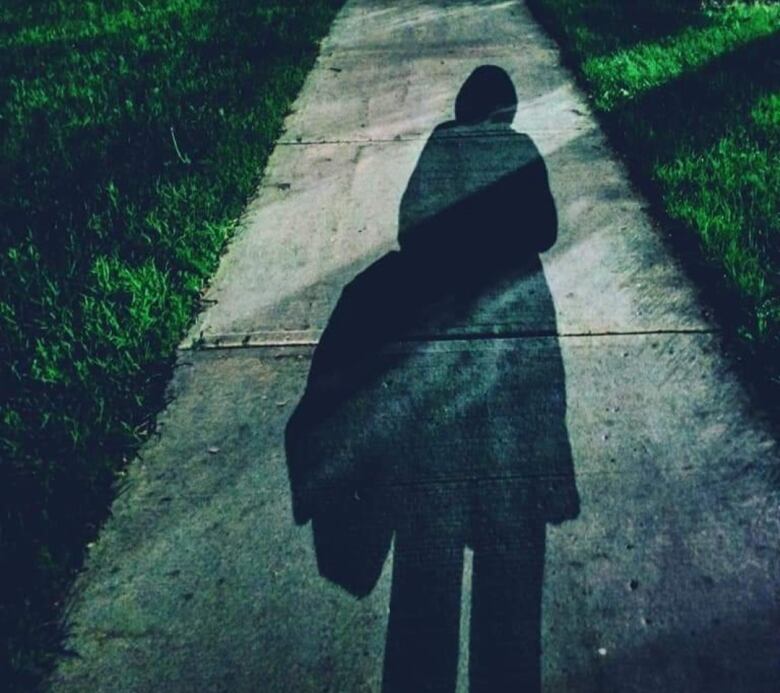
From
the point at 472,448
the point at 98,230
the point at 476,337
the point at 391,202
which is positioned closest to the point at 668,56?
the point at 391,202

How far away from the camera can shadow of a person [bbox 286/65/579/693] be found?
6.38 ft

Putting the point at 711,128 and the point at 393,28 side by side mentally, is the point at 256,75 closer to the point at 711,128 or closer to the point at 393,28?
the point at 393,28

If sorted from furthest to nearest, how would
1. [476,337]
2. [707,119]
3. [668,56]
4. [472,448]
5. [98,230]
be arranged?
[668,56] → [707,119] → [98,230] → [476,337] → [472,448]

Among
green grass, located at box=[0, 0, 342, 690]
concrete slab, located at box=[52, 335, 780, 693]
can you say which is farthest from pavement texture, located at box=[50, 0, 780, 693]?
green grass, located at box=[0, 0, 342, 690]

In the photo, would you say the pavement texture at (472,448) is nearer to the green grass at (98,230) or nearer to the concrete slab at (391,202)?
the concrete slab at (391,202)

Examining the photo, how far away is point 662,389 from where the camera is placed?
2.63 metres

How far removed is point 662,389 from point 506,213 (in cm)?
156

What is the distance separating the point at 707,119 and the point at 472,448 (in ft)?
11.6

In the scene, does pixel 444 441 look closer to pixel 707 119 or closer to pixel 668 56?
pixel 707 119

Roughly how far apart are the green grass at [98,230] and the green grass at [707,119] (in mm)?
2626

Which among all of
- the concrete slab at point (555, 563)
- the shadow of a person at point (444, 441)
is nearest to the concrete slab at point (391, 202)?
the shadow of a person at point (444, 441)

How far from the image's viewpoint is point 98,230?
149 inches

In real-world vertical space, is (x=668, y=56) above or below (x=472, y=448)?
above

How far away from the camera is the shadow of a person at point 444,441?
6.38 ft
